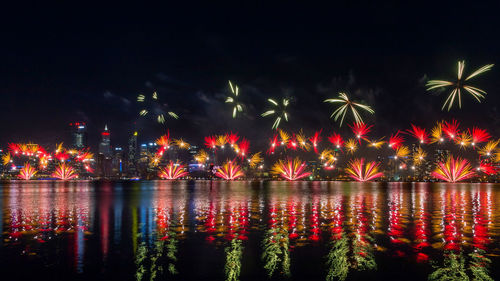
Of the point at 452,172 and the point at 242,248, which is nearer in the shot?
the point at 242,248

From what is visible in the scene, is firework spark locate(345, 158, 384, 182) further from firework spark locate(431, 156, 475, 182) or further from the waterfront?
the waterfront

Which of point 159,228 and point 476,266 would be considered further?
point 159,228

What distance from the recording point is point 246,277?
298 inches

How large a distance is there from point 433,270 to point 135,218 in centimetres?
1304

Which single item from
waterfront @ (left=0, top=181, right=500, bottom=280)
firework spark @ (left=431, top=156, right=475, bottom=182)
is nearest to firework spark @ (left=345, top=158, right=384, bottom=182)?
firework spark @ (left=431, top=156, right=475, bottom=182)

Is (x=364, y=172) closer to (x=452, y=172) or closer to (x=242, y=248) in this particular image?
(x=452, y=172)

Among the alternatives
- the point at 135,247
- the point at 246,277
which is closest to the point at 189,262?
the point at 246,277

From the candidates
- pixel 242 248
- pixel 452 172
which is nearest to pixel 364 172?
pixel 452 172

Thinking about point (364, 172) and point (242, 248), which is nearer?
point (242, 248)

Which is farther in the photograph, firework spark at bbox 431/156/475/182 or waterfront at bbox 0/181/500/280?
firework spark at bbox 431/156/475/182

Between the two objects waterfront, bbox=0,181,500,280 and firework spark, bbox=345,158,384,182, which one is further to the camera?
firework spark, bbox=345,158,384,182

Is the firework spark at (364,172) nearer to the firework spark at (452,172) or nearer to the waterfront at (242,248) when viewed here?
the firework spark at (452,172)

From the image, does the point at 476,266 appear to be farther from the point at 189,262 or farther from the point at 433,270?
the point at 189,262

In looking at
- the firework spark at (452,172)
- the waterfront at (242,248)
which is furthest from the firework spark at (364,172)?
the waterfront at (242,248)
